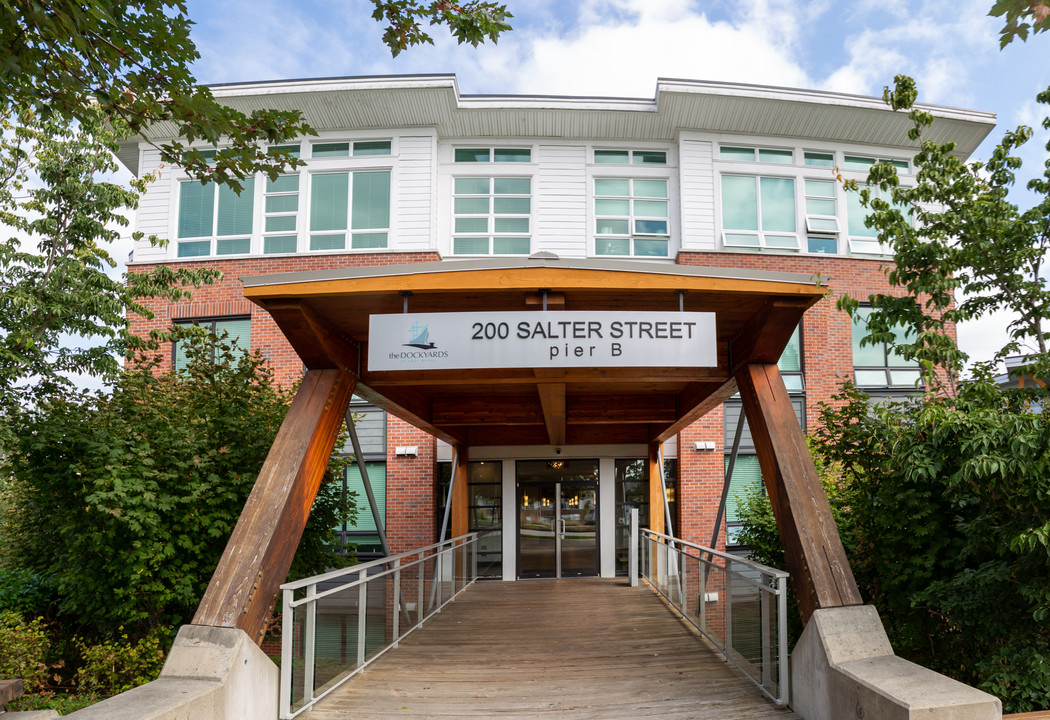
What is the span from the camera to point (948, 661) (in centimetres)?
605

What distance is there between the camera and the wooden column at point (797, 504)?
5.22 metres

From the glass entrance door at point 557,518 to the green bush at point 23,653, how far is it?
351 inches

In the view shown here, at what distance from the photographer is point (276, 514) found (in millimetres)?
5391

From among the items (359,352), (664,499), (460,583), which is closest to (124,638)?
(359,352)

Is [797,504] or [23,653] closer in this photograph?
[797,504]

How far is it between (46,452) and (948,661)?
8.74 meters

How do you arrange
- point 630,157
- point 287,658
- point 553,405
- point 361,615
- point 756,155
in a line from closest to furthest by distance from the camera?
1. point 287,658
2. point 361,615
3. point 553,405
4. point 756,155
5. point 630,157

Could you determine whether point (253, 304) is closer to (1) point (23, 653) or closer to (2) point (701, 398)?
(1) point (23, 653)

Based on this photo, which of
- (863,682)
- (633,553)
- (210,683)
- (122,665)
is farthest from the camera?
(633,553)

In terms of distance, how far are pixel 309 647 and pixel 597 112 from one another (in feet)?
43.4

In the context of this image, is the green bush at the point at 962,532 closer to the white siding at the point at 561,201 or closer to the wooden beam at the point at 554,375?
the wooden beam at the point at 554,375

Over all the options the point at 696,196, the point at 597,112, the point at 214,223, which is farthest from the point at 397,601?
the point at 597,112

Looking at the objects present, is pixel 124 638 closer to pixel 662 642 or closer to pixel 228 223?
pixel 662 642

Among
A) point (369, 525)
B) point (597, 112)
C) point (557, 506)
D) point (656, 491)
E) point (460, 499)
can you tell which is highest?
point (597, 112)
